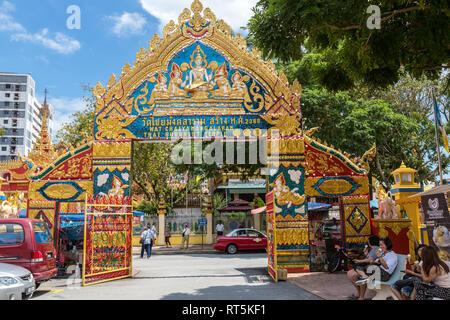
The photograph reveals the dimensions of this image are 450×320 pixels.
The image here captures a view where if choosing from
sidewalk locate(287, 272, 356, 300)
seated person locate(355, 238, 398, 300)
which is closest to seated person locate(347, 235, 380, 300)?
seated person locate(355, 238, 398, 300)

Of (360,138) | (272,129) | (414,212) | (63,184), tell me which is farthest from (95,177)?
(360,138)

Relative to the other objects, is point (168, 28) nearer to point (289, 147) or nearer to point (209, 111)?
point (209, 111)

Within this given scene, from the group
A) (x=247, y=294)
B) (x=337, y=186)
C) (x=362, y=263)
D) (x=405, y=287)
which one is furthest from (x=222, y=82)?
(x=405, y=287)

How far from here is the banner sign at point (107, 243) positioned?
964cm

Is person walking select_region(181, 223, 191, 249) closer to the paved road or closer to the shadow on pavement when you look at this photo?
the paved road

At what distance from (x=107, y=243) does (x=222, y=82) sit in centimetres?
584

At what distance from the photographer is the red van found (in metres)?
8.15

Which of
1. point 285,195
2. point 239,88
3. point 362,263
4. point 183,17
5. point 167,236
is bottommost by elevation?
point 167,236

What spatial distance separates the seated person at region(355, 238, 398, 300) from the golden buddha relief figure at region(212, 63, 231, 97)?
6601mm

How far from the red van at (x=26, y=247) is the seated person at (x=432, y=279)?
7592mm

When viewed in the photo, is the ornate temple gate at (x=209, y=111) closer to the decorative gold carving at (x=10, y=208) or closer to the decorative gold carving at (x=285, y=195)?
the decorative gold carving at (x=285, y=195)

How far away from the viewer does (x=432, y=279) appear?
5.29m

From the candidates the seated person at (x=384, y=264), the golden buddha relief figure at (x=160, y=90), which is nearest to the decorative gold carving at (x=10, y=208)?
the golden buddha relief figure at (x=160, y=90)

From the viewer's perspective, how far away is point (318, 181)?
37.3ft
